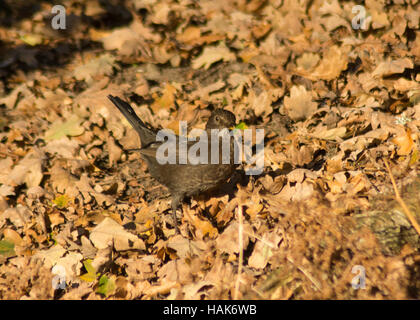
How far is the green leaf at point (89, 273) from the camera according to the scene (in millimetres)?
2811

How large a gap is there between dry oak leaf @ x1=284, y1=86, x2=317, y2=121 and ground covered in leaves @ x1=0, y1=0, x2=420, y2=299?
0.06 feet

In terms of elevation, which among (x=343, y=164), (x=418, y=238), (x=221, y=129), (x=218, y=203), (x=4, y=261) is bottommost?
(x=4, y=261)

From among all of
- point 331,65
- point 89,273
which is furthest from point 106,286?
point 331,65

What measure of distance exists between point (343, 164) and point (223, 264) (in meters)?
1.41

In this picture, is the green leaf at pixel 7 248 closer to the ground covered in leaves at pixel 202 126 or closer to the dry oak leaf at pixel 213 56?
the ground covered in leaves at pixel 202 126

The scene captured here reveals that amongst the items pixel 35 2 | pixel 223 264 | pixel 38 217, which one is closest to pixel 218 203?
pixel 223 264

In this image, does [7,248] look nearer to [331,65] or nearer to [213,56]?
[213,56]

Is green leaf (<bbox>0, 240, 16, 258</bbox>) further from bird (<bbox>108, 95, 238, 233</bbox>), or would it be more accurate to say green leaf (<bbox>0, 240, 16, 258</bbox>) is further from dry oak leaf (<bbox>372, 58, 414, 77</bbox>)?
dry oak leaf (<bbox>372, 58, 414, 77</bbox>)

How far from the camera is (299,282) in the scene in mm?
2145

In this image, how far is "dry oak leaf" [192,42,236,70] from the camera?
496cm

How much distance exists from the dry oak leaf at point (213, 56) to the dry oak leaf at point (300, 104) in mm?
1263

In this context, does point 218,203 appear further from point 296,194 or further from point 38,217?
point 38,217

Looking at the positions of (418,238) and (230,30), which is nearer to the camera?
(418,238)

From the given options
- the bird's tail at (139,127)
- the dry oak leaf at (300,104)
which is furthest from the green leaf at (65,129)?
the dry oak leaf at (300,104)
